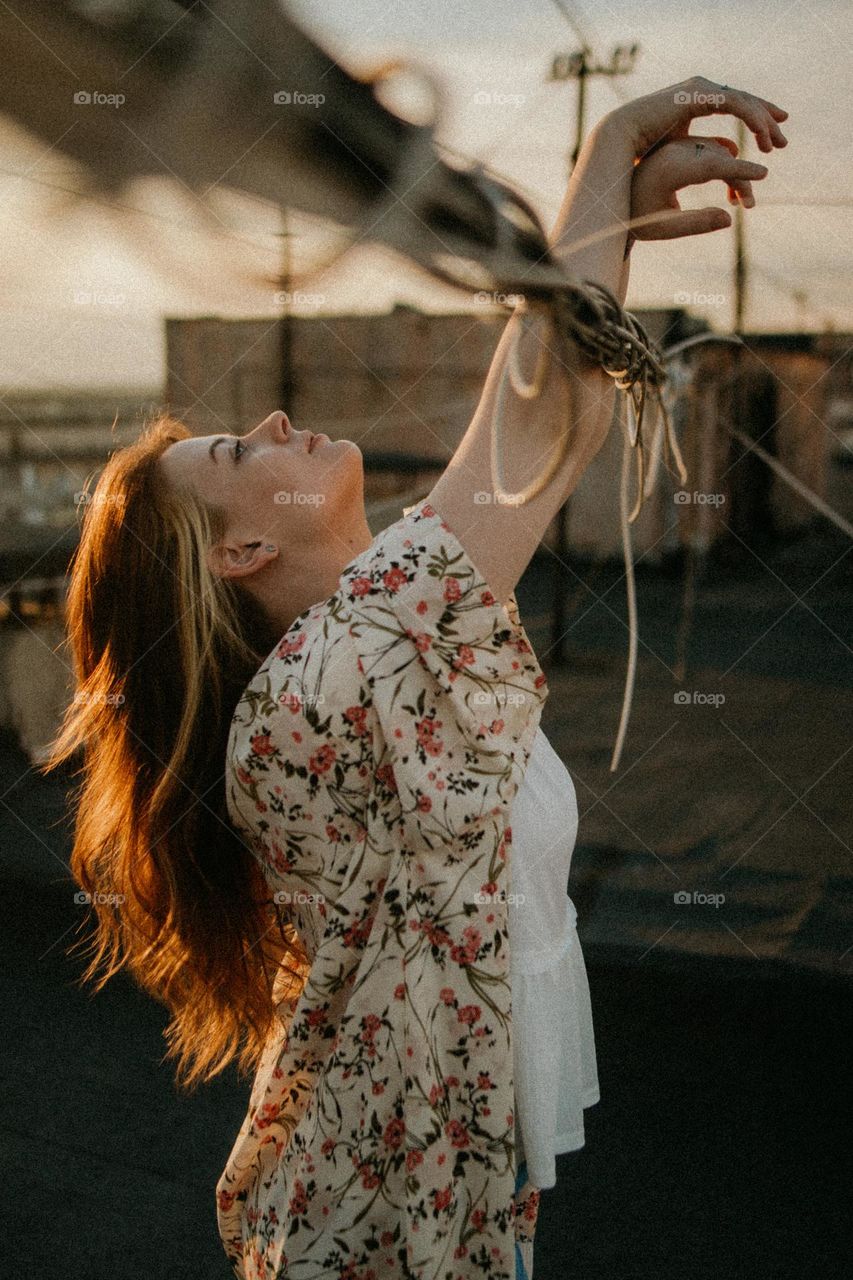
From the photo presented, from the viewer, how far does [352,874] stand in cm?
86

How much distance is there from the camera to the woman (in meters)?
0.77

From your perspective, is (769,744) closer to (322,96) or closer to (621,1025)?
(621,1025)

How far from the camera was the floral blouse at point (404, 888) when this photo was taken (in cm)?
82

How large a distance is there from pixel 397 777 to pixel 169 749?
312mm

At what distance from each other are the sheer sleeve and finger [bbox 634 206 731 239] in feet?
0.84
